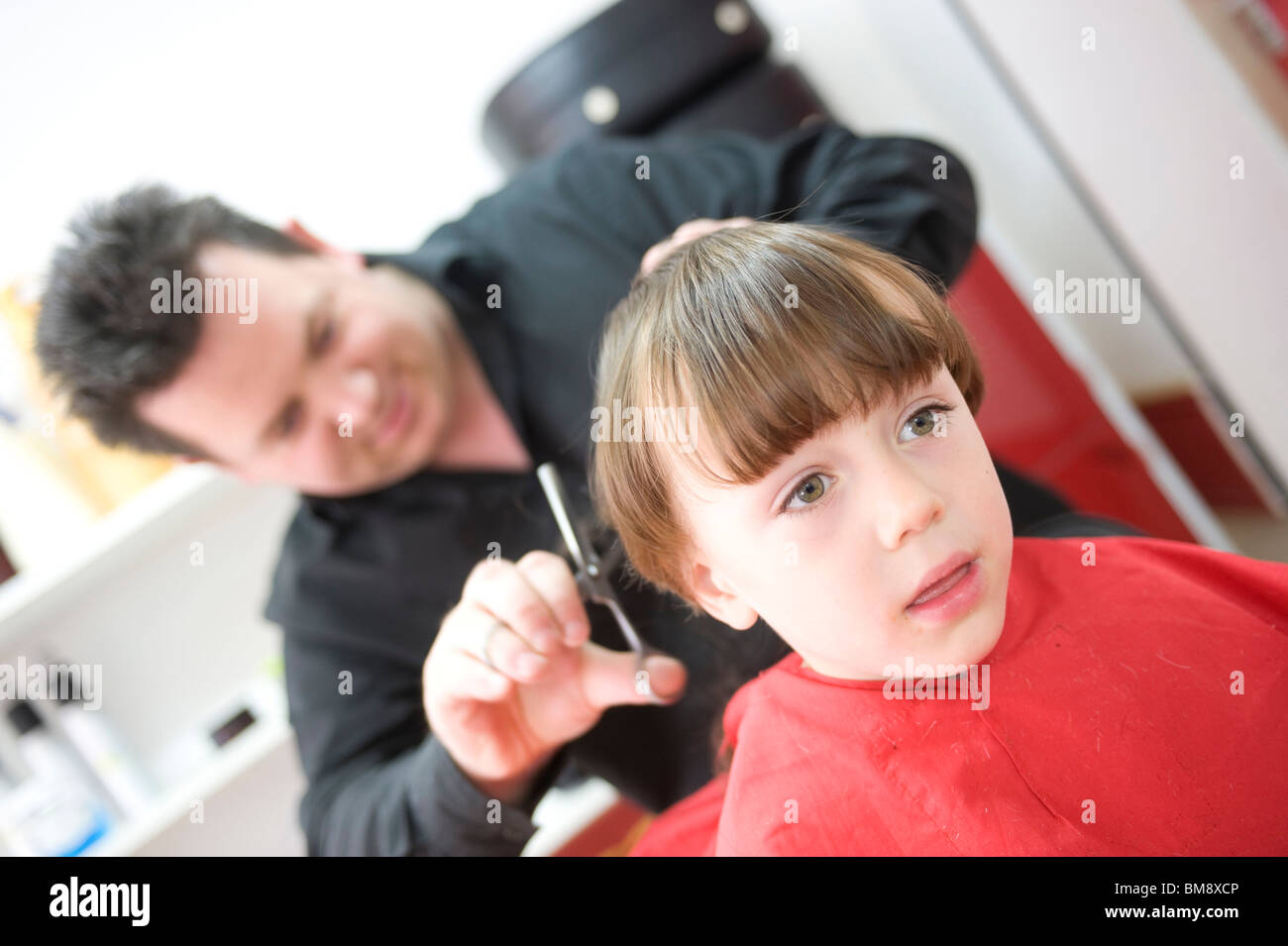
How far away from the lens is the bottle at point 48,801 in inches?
37.7

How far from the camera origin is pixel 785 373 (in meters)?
0.44

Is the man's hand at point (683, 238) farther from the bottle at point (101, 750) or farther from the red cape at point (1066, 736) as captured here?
the bottle at point (101, 750)

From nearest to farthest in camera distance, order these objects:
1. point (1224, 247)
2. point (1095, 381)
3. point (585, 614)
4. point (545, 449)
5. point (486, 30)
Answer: point (585, 614) → point (545, 449) → point (1224, 247) → point (1095, 381) → point (486, 30)

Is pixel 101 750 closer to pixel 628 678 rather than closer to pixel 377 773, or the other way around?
pixel 377 773

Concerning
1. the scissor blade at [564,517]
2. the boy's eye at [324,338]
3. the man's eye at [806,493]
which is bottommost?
the man's eye at [806,493]

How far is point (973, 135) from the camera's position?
56.6 inches

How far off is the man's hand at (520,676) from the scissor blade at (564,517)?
1 cm

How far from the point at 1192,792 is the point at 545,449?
55 cm

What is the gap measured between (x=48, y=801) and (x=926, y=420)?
1045 mm

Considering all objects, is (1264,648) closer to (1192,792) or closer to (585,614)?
(1192,792)

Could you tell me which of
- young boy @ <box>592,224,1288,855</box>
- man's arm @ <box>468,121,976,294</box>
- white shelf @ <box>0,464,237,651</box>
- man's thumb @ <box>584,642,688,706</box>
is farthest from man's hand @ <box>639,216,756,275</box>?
white shelf @ <box>0,464,237,651</box>

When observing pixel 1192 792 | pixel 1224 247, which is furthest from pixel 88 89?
pixel 1224 247

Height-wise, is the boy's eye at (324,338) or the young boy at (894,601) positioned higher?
the boy's eye at (324,338)

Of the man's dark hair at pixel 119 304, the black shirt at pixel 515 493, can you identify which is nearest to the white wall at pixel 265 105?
the man's dark hair at pixel 119 304
